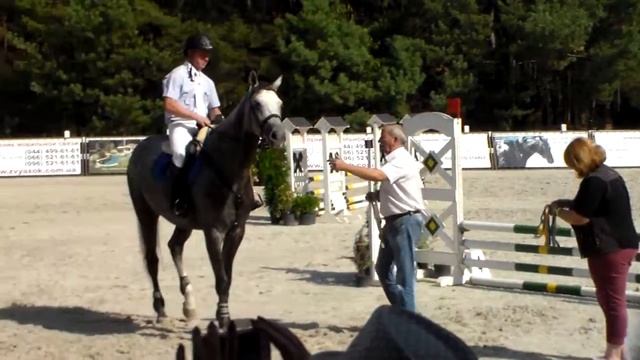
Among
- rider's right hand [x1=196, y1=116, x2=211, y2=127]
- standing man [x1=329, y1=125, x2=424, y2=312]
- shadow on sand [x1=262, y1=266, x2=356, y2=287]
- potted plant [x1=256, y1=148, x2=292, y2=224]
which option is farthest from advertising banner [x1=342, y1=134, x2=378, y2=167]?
standing man [x1=329, y1=125, x2=424, y2=312]

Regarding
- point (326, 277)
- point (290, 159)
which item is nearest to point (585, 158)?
point (326, 277)

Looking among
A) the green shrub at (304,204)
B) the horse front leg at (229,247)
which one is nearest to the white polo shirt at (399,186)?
the horse front leg at (229,247)

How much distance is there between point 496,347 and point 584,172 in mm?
1865

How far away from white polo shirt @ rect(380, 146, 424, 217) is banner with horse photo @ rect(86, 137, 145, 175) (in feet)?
89.2

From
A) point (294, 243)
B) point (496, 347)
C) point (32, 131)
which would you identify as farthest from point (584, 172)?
point (32, 131)

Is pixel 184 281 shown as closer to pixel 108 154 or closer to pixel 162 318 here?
pixel 162 318

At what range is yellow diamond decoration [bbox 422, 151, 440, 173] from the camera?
11.4m

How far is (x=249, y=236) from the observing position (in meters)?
17.1

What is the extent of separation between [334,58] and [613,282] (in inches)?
1613

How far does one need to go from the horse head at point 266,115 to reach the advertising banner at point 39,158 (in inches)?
1061

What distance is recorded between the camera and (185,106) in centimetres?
954

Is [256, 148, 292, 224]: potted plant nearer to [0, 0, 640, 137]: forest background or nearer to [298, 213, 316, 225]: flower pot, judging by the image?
[298, 213, 316, 225]: flower pot

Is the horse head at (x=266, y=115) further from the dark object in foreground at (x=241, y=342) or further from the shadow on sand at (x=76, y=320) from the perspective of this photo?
the dark object in foreground at (x=241, y=342)

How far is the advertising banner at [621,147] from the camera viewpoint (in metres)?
33.3
